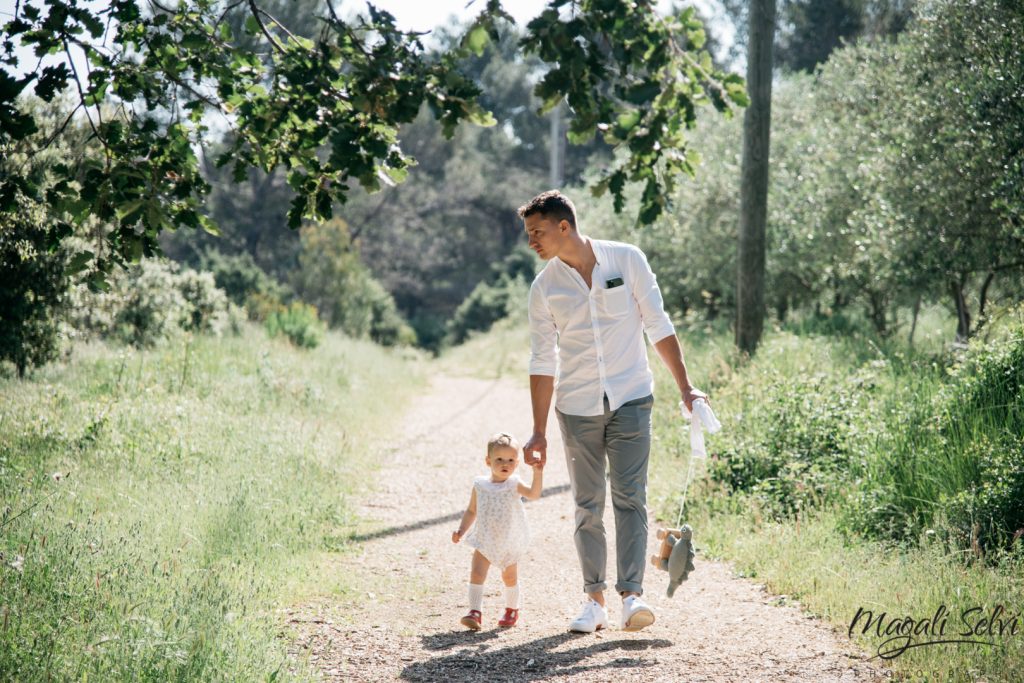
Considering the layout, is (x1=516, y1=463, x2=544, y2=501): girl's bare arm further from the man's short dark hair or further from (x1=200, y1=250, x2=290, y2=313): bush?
(x1=200, y1=250, x2=290, y2=313): bush

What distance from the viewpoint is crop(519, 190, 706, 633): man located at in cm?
458

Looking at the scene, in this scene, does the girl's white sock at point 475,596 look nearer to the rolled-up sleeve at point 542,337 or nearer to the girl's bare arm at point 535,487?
the girl's bare arm at point 535,487

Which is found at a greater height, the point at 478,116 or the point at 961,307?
the point at 478,116

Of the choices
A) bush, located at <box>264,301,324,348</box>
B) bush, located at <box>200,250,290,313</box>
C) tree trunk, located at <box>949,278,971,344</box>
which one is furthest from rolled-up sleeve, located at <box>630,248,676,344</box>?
bush, located at <box>200,250,290,313</box>

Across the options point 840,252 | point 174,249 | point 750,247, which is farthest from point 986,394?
point 174,249

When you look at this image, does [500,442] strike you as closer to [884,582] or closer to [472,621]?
[472,621]

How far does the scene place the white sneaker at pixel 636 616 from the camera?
450 centimetres

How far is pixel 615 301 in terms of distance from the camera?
4609 millimetres

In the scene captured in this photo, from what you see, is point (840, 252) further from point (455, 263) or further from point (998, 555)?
point (455, 263)

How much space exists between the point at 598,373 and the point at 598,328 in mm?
235

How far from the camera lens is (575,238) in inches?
180

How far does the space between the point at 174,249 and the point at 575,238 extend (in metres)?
30.4

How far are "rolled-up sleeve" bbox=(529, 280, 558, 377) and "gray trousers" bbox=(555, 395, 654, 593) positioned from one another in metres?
0.29

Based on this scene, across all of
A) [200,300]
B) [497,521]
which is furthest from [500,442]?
[200,300]
